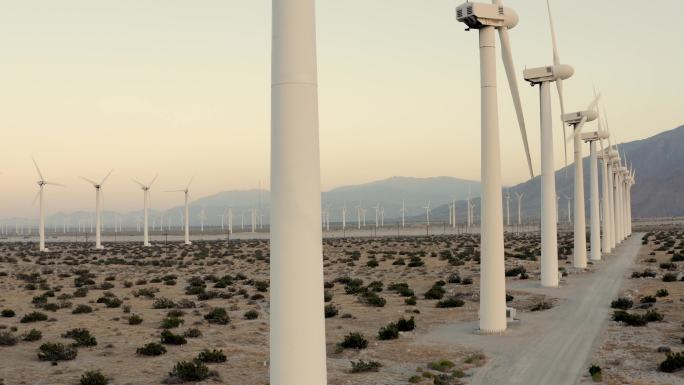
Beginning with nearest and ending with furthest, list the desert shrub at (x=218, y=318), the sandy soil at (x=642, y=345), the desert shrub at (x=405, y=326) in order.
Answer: the sandy soil at (x=642, y=345) < the desert shrub at (x=405, y=326) < the desert shrub at (x=218, y=318)

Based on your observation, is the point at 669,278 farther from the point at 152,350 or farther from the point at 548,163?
the point at 152,350

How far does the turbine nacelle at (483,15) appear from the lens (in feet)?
75.0

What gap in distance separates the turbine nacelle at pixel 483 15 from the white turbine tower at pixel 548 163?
14546 millimetres

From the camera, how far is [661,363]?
59.0ft

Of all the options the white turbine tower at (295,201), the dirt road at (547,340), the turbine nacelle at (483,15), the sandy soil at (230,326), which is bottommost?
the sandy soil at (230,326)

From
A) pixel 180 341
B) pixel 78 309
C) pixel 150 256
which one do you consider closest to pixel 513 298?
pixel 180 341

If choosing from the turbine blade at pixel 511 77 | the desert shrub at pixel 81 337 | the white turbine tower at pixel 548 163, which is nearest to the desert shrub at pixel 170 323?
the desert shrub at pixel 81 337

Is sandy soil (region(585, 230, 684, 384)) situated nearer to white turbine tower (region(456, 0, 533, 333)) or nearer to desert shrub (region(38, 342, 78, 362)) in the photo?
white turbine tower (region(456, 0, 533, 333))

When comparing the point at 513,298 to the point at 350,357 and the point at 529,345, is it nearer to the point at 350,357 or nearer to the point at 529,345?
the point at 529,345

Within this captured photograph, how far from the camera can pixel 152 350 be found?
2175 centimetres

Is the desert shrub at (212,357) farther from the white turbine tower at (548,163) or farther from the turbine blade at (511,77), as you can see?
the white turbine tower at (548,163)

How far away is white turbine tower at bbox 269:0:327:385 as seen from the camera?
9.59 metres

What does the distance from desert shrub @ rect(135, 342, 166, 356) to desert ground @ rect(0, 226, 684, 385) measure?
4 cm

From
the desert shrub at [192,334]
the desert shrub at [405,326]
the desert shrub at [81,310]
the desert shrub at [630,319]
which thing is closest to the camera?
the desert shrub at [630,319]
